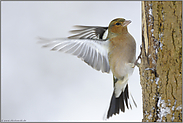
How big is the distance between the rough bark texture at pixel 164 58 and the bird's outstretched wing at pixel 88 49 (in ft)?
1.61

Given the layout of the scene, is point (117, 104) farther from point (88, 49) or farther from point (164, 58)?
point (164, 58)

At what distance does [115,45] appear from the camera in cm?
127

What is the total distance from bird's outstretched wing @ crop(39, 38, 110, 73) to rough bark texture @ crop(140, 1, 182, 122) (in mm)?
491

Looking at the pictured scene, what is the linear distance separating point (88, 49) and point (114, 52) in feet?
0.68

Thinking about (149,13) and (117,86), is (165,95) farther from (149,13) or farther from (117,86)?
(117,86)

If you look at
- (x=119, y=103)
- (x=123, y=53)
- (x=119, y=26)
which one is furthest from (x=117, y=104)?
(x=119, y=26)

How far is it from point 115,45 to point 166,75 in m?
0.53

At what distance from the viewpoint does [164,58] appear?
82 centimetres

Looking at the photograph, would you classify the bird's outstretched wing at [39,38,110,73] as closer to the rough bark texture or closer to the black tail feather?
the black tail feather

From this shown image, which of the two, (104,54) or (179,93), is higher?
(104,54)

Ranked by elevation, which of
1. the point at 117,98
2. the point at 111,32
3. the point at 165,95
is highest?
the point at 111,32

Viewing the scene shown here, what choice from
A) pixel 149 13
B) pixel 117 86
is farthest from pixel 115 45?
pixel 149 13

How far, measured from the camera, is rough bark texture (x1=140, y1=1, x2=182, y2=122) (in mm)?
804

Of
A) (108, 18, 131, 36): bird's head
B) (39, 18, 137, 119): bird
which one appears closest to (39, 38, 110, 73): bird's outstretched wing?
(39, 18, 137, 119): bird
